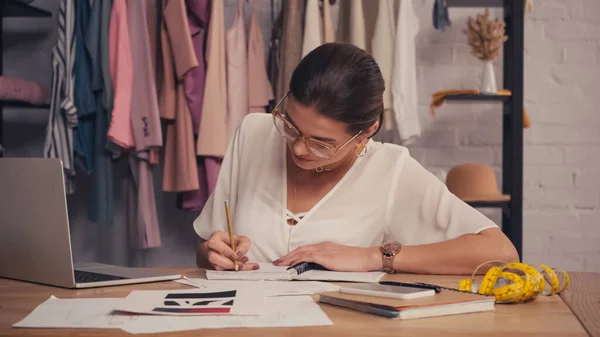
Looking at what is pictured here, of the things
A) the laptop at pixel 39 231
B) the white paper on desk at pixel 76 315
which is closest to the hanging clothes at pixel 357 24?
the laptop at pixel 39 231

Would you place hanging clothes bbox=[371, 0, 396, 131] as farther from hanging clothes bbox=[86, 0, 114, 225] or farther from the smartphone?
the smartphone

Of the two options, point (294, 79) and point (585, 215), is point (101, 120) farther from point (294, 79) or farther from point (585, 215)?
point (585, 215)

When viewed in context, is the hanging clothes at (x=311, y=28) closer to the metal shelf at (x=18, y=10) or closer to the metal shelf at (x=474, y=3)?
the metal shelf at (x=474, y=3)

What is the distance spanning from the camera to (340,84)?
5.30ft

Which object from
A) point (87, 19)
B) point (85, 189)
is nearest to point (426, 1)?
point (87, 19)

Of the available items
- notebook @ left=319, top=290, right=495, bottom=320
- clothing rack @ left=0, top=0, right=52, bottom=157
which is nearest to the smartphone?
notebook @ left=319, top=290, right=495, bottom=320

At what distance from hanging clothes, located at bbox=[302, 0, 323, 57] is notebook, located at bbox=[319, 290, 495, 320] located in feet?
6.36

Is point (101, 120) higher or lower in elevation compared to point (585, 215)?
higher

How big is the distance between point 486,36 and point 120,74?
58.8 inches

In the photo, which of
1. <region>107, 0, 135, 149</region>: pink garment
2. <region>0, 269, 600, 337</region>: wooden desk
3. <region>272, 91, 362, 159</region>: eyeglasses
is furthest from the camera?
<region>107, 0, 135, 149</region>: pink garment

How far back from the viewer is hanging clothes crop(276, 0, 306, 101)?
3.04m

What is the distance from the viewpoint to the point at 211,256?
1.55 meters

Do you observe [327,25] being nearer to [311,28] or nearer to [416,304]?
[311,28]

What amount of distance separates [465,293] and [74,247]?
109 inches
